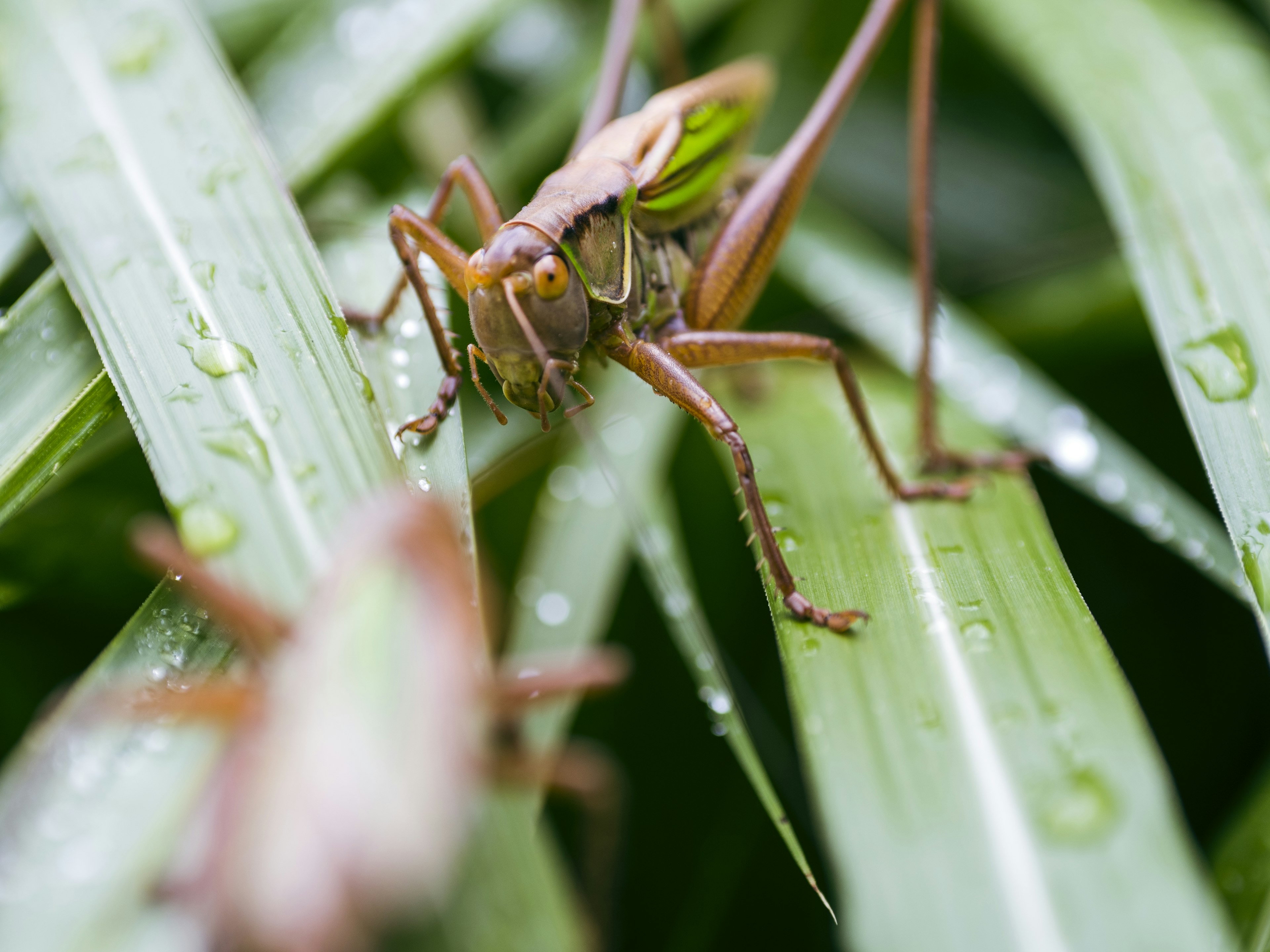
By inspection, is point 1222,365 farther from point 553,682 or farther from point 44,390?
point 44,390

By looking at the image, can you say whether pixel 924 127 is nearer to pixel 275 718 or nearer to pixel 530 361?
pixel 530 361

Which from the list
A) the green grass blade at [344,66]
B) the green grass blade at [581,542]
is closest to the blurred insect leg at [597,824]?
the green grass blade at [581,542]

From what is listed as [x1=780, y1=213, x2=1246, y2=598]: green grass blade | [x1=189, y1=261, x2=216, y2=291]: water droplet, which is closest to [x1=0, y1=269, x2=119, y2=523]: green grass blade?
[x1=189, y1=261, x2=216, y2=291]: water droplet

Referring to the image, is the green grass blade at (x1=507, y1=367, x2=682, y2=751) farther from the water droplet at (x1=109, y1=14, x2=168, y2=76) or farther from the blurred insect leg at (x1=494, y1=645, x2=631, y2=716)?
the water droplet at (x1=109, y1=14, x2=168, y2=76)

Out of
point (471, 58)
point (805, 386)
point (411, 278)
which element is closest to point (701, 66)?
point (471, 58)

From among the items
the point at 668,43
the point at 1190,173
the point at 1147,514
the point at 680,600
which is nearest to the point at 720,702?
the point at 680,600
